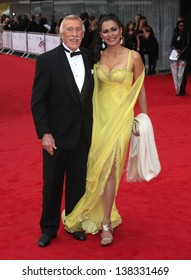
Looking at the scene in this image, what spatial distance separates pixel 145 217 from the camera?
4.80 meters

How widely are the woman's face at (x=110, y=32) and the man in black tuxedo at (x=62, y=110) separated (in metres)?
0.18

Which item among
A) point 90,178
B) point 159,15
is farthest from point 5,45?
point 90,178

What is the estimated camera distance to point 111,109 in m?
4.13

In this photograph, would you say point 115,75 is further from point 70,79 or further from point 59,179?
point 59,179

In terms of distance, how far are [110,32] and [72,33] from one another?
31 cm

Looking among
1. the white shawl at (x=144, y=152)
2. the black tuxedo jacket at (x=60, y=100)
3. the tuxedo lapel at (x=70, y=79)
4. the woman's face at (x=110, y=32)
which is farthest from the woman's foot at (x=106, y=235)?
the woman's face at (x=110, y=32)

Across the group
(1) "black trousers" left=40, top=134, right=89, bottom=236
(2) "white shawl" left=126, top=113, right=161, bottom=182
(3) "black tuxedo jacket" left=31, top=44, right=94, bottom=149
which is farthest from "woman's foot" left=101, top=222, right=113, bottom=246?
(3) "black tuxedo jacket" left=31, top=44, right=94, bottom=149

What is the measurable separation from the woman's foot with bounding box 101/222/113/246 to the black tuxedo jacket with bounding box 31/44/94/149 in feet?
2.29

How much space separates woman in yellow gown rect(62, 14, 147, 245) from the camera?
4.10 m

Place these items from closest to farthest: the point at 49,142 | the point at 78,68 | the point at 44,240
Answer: the point at 49,142 < the point at 78,68 < the point at 44,240

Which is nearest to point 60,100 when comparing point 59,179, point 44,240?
point 59,179

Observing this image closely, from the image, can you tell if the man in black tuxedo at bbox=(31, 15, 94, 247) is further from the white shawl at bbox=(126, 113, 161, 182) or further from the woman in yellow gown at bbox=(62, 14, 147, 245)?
the white shawl at bbox=(126, 113, 161, 182)

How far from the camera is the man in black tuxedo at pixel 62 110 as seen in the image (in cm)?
394

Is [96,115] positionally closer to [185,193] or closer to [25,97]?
[185,193]
